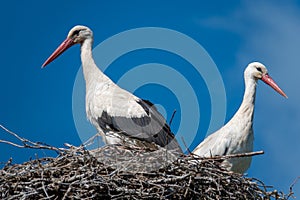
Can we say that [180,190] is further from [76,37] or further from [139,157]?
[76,37]

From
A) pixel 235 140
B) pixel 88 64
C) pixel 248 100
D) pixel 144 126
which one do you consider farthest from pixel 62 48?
pixel 235 140

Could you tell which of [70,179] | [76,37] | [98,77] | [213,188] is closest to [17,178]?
[70,179]

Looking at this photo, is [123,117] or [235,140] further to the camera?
[123,117]

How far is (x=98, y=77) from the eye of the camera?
9.36 meters

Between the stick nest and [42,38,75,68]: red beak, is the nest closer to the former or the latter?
the stick nest

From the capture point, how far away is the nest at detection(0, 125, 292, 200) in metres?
6.76

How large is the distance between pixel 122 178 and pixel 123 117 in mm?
1961

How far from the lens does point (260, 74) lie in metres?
9.38

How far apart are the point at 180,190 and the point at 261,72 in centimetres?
283

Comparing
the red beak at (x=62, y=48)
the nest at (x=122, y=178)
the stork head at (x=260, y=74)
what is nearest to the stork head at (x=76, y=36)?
the red beak at (x=62, y=48)

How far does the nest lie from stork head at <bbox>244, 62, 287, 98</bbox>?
88.8 inches

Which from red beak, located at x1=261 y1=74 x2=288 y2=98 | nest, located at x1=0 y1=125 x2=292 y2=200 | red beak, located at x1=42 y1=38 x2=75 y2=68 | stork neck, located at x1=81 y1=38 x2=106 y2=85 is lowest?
nest, located at x1=0 y1=125 x2=292 y2=200

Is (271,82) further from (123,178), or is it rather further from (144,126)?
(123,178)

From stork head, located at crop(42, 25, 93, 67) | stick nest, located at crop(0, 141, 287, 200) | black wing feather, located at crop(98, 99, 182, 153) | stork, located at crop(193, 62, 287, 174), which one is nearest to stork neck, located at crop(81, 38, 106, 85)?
stork head, located at crop(42, 25, 93, 67)
